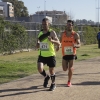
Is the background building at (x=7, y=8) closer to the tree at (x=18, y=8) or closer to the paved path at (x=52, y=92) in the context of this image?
the tree at (x=18, y=8)

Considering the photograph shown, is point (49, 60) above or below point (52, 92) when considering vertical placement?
above

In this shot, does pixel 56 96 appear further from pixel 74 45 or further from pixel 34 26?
pixel 34 26

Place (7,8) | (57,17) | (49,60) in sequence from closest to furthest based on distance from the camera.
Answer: (49,60) < (57,17) < (7,8)

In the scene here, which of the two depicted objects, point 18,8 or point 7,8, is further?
point 18,8

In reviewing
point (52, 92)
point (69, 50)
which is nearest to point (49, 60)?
point (69, 50)

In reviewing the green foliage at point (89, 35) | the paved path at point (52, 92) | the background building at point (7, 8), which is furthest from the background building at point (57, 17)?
the paved path at point (52, 92)

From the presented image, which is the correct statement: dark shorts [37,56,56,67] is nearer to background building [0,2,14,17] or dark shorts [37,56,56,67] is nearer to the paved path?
the paved path

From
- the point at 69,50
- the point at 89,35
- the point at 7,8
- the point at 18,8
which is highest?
the point at 18,8

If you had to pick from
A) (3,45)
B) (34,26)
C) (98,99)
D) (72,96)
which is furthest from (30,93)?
(34,26)

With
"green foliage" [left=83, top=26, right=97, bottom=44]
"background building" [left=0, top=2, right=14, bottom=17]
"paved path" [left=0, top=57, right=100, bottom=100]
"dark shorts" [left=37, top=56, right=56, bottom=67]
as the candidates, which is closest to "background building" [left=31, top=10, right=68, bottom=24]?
"background building" [left=0, top=2, right=14, bottom=17]

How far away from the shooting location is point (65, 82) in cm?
1031

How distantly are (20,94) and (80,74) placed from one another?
14.5ft

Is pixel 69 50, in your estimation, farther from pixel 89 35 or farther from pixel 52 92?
pixel 89 35

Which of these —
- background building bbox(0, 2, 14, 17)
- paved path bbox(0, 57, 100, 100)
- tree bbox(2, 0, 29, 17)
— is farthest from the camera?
tree bbox(2, 0, 29, 17)
